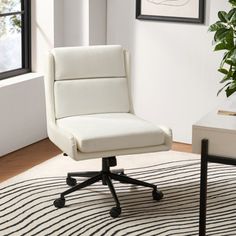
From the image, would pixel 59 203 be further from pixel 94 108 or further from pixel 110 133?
pixel 94 108

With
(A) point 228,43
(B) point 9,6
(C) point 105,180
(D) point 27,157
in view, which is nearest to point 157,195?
(C) point 105,180

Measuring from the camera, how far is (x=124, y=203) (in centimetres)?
404

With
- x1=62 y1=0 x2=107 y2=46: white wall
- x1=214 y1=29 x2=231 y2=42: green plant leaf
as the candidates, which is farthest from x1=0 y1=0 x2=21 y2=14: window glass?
x1=214 y1=29 x2=231 y2=42: green plant leaf

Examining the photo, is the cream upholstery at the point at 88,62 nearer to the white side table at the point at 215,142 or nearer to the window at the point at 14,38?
the window at the point at 14,38

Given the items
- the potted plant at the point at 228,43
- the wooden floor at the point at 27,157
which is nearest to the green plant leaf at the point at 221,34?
the potted plant at the point at 228,43

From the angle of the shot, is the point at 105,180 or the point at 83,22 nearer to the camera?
the point at 105,180

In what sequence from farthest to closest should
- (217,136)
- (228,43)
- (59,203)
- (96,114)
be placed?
(96,114), (59,203), (228,43), (217,136)

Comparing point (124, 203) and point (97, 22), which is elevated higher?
point (97, 22)

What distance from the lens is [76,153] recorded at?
3758mm

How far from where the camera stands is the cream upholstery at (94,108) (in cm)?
380

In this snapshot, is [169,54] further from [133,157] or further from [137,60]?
[133,157]

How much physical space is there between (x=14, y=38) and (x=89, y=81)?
125 centimetres

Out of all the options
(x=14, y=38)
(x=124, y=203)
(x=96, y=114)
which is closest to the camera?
(x=124, y=203)

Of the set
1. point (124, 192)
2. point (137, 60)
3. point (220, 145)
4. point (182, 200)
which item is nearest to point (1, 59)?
point (137, 60)
